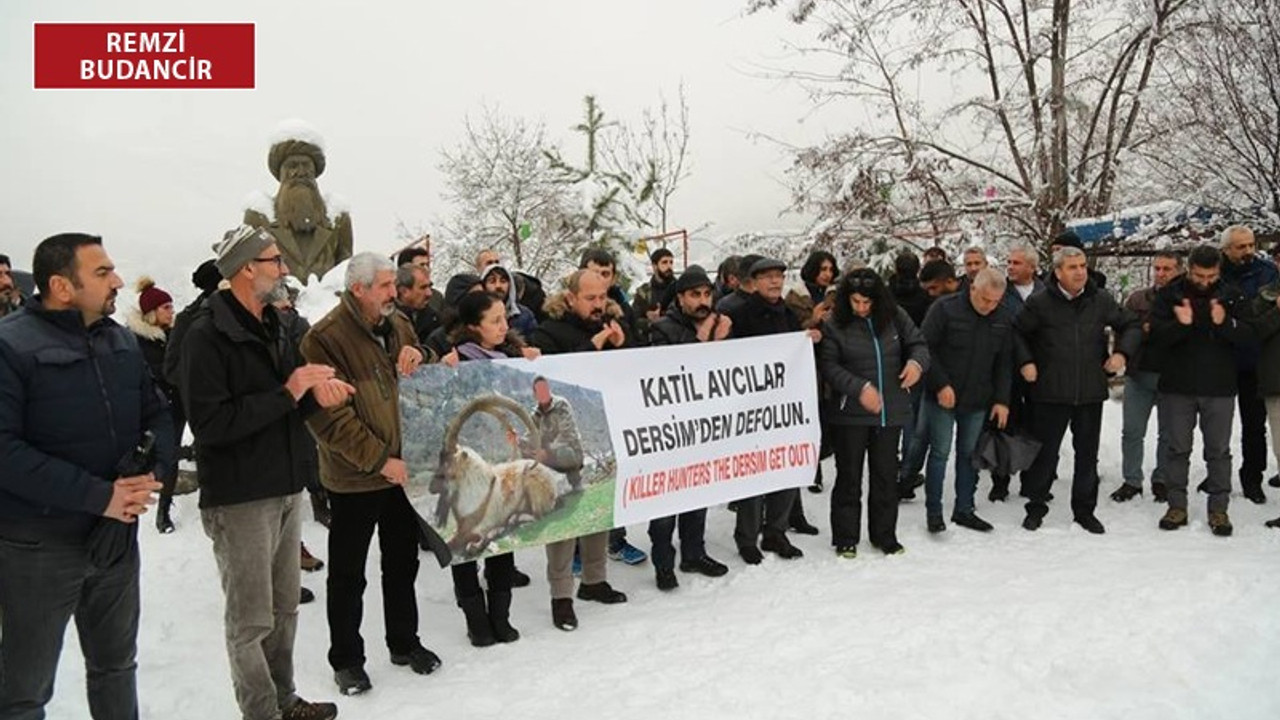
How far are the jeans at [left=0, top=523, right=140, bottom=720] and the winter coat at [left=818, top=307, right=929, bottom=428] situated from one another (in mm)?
4322

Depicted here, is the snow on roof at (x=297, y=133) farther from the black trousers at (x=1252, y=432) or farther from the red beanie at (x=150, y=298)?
the black trousers at (x=1252, y=432)

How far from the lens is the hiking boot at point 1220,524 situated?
6102mm

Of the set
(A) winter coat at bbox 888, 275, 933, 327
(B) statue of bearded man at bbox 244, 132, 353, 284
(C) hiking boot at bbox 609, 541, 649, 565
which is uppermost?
(B) statue of bearded man at bbox 244, 132, 353, 284

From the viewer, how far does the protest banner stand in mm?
4363

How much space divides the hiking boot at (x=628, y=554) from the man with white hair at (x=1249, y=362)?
4729 millimetres

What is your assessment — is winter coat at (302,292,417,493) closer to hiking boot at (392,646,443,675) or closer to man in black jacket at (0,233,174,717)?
man in black jacket at (0,233,174,717)

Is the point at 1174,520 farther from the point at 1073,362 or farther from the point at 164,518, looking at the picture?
the point at 164,518

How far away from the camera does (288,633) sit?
3.77 metres

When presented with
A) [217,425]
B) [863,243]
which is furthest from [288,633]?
[863,243]

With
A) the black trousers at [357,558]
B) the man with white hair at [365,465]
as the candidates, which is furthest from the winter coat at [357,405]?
the black trousers at [357,558]

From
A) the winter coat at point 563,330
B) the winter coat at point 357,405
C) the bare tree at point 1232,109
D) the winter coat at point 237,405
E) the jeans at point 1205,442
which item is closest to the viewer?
the winter coat at point 237,405

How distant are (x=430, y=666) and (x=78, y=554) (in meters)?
1.82

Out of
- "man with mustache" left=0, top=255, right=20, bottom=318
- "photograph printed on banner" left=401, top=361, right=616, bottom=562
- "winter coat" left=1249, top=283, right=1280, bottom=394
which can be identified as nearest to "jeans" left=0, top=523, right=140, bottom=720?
"photograph printed on banner" left=401, top=361, right=616, bottom=562

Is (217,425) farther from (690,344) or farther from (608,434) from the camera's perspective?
(690,344)
